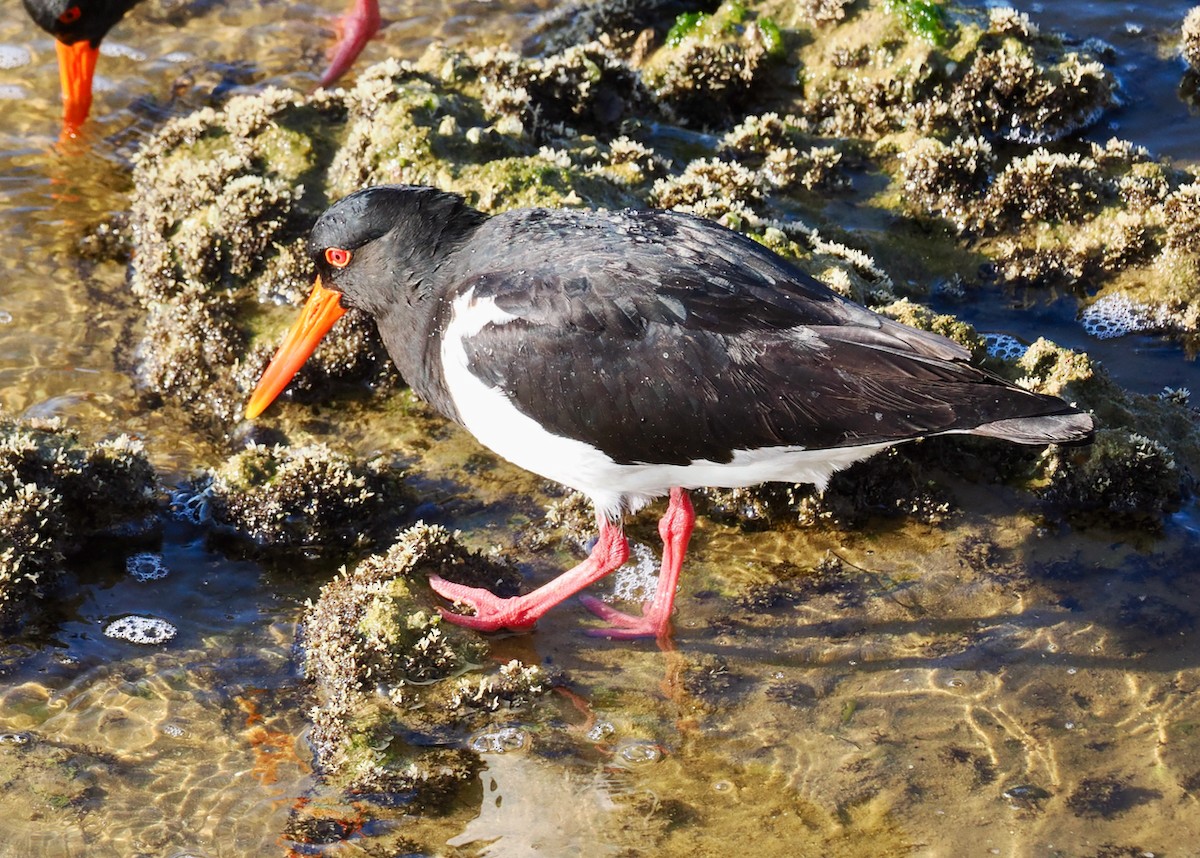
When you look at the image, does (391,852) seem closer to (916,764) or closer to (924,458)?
(916,764)

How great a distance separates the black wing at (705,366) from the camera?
4520 millimetres

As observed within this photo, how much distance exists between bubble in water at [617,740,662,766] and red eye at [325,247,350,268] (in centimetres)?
238

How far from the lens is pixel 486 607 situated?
5.04m

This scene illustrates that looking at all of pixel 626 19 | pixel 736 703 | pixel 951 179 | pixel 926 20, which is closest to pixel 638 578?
pixel 736 703

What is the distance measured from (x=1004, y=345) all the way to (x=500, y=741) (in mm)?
3406

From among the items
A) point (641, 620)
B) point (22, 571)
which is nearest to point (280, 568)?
point (22, 571)

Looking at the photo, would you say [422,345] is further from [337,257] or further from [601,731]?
[601,731]

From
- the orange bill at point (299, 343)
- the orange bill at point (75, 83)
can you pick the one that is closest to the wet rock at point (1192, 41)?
the orange bill at point (299, 343)

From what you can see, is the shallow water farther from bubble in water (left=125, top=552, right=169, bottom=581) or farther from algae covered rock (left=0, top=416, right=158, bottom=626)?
algae covered rock (left=0, top=416, right=158, bottom=626)

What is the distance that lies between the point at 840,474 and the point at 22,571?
11.5 ft

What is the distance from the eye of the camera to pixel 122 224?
773 cm

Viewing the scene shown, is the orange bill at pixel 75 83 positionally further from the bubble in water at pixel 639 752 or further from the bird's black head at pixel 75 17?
the bubble in water at pixel 639 752

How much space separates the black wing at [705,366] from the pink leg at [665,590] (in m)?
0.55

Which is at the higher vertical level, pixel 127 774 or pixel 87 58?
pixel 87 58
